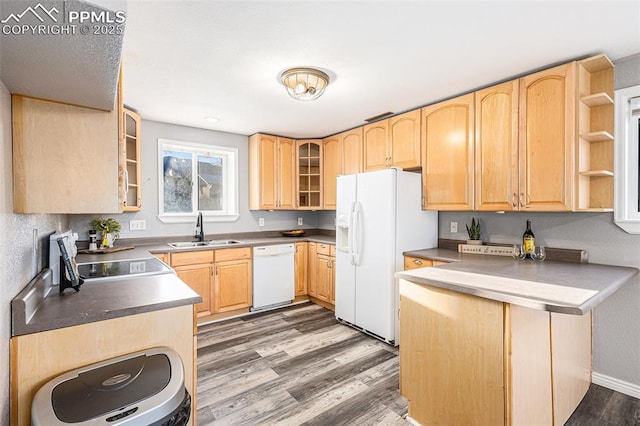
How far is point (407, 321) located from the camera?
1.93m

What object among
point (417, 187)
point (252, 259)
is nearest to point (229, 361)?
point (252, 259)

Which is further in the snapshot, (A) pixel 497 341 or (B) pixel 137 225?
(B) pixel 137 225

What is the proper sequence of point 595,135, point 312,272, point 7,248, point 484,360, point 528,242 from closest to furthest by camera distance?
point 7,248
point 484,360
point 595,135
point 528,242
point 312,272

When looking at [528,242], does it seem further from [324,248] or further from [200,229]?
[200,229]

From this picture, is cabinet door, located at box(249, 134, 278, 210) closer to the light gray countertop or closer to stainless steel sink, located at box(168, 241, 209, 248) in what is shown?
stainless steel sink, located at box(168, 241, 209, 248)

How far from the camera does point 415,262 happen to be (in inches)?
112

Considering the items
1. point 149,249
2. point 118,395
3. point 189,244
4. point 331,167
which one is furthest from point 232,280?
point 118,395

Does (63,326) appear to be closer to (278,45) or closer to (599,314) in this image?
(278,45)

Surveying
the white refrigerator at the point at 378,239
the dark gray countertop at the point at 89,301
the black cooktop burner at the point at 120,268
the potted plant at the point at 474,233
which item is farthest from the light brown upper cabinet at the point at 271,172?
the dark gray countertop at the point at 89,301

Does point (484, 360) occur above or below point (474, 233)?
below

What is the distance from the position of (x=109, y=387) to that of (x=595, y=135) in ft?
9.65

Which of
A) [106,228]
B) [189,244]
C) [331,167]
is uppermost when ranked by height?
[331,167]

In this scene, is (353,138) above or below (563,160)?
above

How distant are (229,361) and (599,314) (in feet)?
9.33
